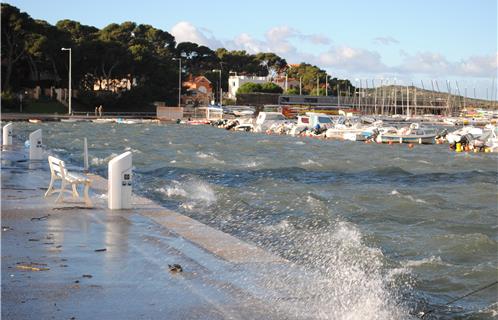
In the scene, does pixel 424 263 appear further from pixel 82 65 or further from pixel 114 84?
pixel 114 84

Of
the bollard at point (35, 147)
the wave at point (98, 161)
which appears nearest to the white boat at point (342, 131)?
the wave at point (98, 161)

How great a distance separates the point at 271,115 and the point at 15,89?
4317 centimetres

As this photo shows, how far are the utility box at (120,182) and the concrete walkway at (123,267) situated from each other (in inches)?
11.1

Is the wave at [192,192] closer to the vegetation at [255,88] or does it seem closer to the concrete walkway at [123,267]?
the concrete walkway at [123,267]

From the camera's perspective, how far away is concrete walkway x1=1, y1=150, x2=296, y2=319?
8.66 meters

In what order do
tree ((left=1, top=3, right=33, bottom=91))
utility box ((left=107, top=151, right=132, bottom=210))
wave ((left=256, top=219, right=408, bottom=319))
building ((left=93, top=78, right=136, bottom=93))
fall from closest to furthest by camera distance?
wave ((left=256, top=219, right=408, bottom=319))
utility box ((left=107, top=151, right=132, bottom=210))
tree ((left=1, top=3, right=33, bottom=91))
building ((left=93, top=78, right=136, bottom=93))

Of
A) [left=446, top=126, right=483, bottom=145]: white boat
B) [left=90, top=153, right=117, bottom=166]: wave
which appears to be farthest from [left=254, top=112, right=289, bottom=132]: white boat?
[left=90, top=153, right=117, bottom=166]: wave

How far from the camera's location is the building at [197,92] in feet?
492

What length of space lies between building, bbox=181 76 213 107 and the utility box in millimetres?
130328

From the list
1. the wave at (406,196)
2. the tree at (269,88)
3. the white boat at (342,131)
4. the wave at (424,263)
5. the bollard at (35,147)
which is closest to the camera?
the wave at (424,263)

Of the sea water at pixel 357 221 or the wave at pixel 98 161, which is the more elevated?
the wave at pixel 98 161

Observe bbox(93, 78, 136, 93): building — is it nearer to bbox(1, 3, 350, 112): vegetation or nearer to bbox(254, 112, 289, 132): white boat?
bbox(1, 3, 350, 112): vegetation

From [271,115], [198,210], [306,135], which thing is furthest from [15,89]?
[198,210]

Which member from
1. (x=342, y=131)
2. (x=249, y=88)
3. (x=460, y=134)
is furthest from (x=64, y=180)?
(x=249, y=88)
